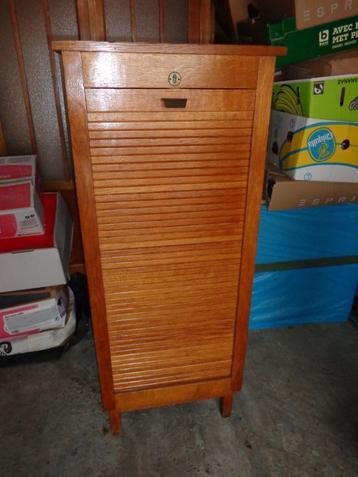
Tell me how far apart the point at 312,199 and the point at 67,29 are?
3.93 ft

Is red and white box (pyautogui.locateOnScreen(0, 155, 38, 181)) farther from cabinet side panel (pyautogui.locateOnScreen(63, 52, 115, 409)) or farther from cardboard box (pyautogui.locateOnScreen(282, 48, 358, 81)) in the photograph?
cardboard box (pyautogui.locateOnScreen(282, 48, 358, 81))

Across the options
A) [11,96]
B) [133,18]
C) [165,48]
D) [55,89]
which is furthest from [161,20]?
[165,48]

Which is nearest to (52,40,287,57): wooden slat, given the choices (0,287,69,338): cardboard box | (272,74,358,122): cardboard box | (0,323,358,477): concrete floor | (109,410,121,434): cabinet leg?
(272,74,358,122): cardboard box

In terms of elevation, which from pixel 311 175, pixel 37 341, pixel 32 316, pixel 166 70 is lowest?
pixel 37 341

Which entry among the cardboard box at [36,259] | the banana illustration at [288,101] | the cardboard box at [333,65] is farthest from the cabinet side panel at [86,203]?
the cardboard box at [333,65]

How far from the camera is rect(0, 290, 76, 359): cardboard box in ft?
5.00

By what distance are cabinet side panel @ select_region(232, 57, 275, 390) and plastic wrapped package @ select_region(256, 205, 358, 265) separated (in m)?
0.51

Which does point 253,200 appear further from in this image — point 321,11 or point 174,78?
point 321,11

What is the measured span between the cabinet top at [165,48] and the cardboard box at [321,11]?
1.98 ft

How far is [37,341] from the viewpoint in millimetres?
1543

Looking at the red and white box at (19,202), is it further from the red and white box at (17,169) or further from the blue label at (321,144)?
the blue label at (321,144)

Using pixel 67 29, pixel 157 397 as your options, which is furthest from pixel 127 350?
pixel 67 29

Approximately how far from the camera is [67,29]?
1.44 meters

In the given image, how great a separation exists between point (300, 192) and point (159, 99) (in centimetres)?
78
